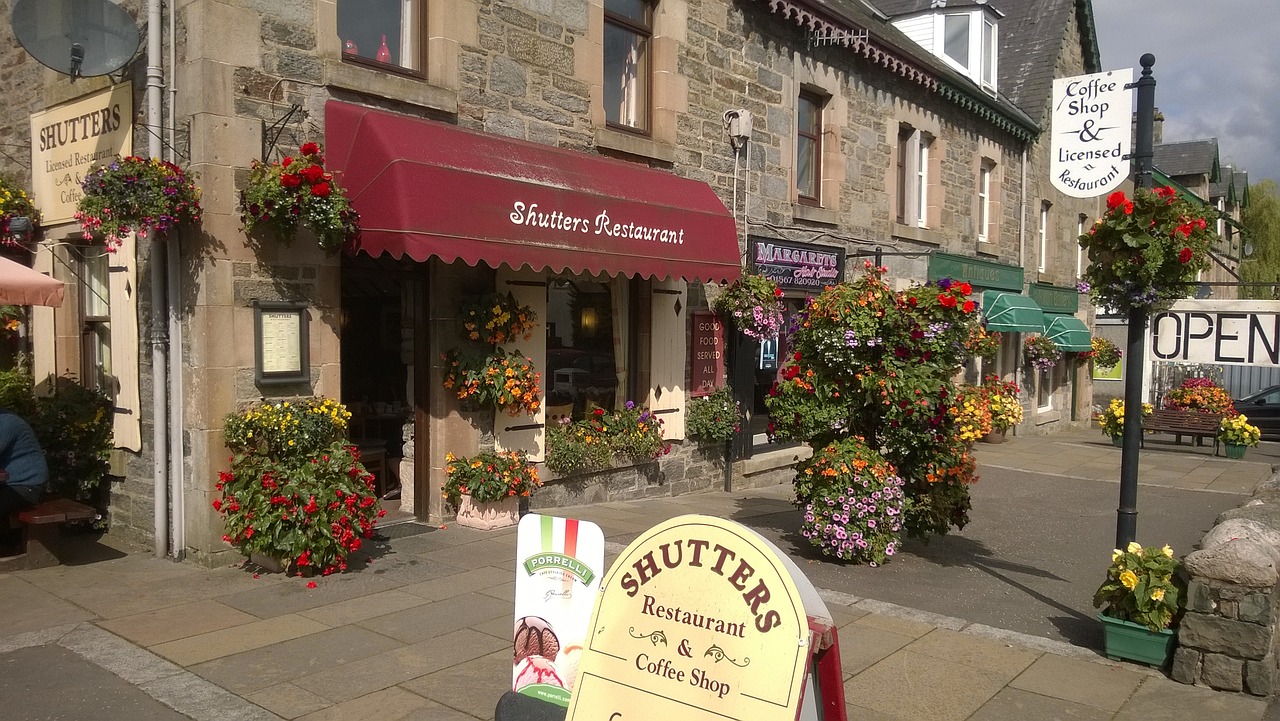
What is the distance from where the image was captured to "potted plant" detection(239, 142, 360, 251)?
6707 mm

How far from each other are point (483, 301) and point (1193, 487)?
11.4 meters

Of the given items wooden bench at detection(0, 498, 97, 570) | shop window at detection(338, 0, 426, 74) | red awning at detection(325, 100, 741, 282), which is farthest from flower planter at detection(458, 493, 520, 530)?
shop window at detection(338, 0, 426, 74)

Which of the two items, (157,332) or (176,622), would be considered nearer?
(176,622)

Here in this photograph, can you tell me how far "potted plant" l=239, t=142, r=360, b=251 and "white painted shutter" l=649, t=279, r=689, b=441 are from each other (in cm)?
451

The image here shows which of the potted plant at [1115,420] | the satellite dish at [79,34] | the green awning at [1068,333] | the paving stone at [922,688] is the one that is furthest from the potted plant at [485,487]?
the green awning at [1068,333]

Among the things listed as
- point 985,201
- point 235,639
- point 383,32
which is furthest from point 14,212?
point 985,201

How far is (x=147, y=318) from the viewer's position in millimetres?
7625

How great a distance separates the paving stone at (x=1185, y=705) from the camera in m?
4.77

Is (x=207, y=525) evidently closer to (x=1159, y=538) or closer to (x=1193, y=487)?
(x=1159, y=538)

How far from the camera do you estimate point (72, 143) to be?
26.9ft

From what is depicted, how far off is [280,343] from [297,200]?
122 centimetres

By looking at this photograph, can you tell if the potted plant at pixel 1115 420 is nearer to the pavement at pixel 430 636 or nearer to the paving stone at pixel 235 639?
the pavement at pixel 430 636

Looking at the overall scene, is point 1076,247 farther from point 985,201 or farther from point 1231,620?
point 1231,620

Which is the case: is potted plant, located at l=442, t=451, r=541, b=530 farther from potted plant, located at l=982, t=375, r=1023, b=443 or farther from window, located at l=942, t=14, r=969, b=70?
window, located at l=942, t=14, r=969, b=70
